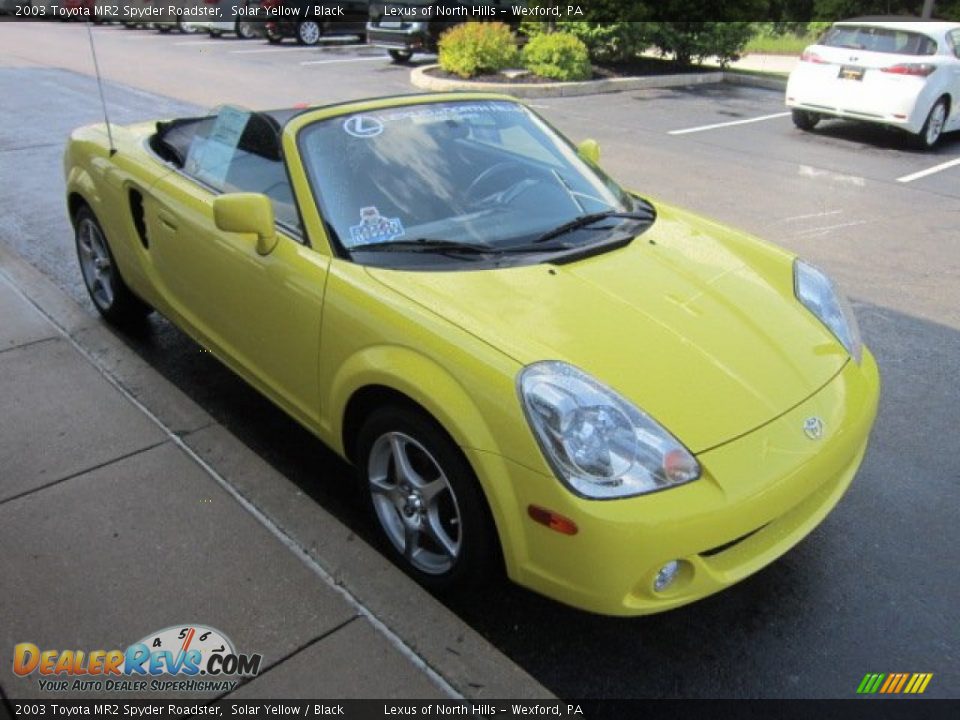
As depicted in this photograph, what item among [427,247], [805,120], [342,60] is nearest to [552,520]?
[427,247]

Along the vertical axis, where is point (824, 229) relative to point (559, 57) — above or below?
below

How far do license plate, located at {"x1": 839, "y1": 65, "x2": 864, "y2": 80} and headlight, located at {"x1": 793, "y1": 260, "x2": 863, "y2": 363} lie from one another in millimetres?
8109

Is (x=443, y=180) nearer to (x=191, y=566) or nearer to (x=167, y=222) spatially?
(x=167, y=222)

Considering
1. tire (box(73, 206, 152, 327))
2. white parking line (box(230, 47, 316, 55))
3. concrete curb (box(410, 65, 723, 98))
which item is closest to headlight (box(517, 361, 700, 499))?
A: tire (box(73, 206, 152, 327))

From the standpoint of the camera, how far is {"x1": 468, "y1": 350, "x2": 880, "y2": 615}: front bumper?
6.93 feet

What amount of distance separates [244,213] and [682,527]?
181cm

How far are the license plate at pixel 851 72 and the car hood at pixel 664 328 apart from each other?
329 inches

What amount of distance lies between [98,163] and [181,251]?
3.58 ft

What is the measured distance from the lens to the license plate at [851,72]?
9977mm

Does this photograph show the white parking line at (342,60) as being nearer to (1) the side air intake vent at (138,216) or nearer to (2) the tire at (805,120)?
(2) the tire at (805,120)

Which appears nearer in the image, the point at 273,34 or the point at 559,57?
the point at 559,57

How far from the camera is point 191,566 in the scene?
2.63 meters

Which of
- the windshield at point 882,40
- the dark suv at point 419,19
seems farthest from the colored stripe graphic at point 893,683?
the dark suv at point 419,19

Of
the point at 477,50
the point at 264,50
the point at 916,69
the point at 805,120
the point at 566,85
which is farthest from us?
the point at 264,50
